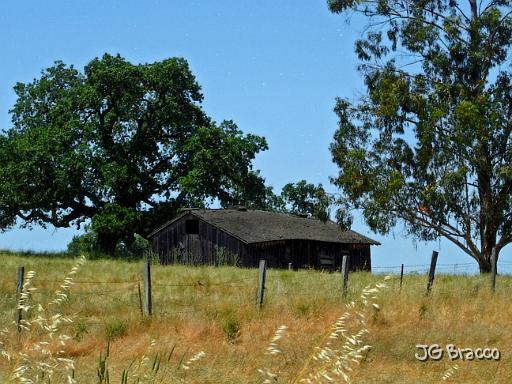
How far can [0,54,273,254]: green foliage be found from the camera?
4475 cm

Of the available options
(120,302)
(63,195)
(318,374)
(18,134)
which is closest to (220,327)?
(120,302)

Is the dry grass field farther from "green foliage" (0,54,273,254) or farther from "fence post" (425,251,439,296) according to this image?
"green foliage" (0,54,273,254)

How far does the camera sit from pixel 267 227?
148ft

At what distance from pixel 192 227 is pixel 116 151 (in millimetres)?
7263

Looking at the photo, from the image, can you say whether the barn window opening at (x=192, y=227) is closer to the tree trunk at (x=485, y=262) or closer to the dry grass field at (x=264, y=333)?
the tree trunk at (x=485, y=262)

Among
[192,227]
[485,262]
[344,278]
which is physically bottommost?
[344,278]

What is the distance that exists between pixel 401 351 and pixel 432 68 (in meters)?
24.8

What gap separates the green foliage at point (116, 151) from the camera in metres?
44.8

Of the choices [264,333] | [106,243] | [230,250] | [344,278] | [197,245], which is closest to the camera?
[264,333]

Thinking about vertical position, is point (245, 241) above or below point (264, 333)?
above

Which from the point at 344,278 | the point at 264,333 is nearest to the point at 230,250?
the point at 344,278

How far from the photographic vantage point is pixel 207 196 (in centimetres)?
4825

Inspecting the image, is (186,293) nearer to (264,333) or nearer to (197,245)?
(264,333)

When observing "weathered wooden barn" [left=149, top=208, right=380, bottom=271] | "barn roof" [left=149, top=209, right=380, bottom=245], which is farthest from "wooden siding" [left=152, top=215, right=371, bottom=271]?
"barn roof" [left=149, top=209, right=380, bottom=245]
